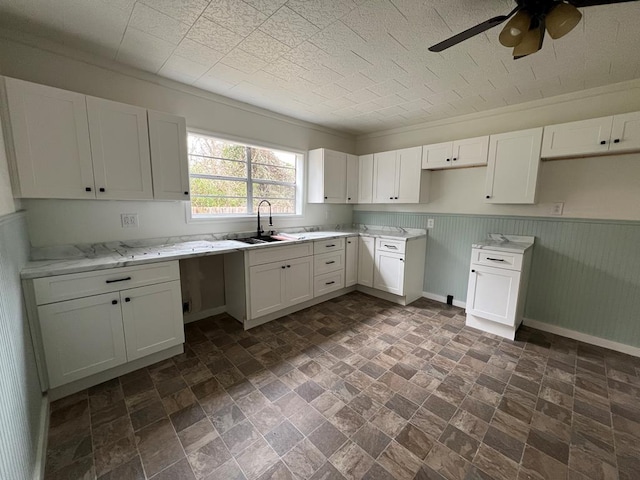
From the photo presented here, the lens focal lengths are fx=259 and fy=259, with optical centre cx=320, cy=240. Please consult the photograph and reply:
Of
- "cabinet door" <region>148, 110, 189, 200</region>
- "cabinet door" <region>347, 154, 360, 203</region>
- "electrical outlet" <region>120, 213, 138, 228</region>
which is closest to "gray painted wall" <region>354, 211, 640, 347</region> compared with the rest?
"cabinet door" <region>347, 154, 360, 203</region>

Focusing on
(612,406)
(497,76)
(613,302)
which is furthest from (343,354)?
(497,76)

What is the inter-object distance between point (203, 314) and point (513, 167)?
378 cm

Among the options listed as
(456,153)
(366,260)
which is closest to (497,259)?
(456,153)

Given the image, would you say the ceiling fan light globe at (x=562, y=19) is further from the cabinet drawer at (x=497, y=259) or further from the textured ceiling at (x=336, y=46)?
the cabinet drawer at (x=497, y=259)

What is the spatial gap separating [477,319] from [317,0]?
3.16 meters

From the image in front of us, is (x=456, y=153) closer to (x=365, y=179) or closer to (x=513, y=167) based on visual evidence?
(x=513, y=167)

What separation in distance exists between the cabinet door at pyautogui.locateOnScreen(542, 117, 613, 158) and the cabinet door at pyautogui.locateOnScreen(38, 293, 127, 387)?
4.01m

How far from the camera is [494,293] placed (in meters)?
2.68

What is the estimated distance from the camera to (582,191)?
2.58m

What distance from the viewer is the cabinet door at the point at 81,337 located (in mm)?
1683

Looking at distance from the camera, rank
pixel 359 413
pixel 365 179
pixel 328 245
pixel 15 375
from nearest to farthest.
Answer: pixel 15 375 → pixel 359 413 → pixel 328 245 → pixel 365 179

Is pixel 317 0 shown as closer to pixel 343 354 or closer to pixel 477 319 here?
pixel 343 354

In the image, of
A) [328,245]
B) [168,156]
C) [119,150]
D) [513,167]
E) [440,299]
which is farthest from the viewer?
[440,299]

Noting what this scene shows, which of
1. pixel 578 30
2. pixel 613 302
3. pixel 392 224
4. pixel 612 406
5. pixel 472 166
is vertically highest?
pixel 578 30
